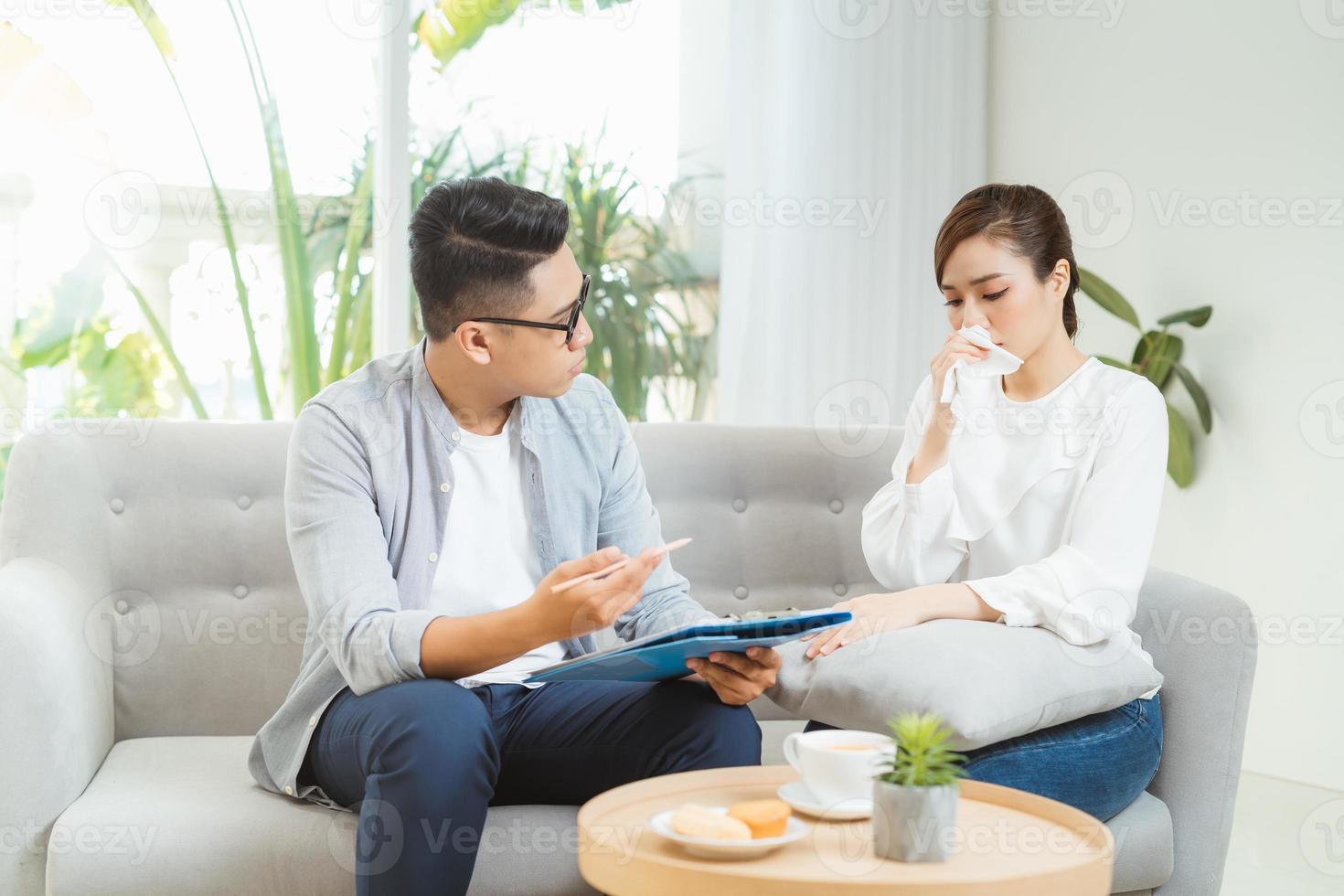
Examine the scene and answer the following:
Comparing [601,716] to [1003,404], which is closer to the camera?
[601,716]

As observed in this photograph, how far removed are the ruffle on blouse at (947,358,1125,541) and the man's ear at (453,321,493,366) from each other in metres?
0.69

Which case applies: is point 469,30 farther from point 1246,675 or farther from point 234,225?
point 1246,675

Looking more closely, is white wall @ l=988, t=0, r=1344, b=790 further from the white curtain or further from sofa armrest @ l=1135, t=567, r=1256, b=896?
sofa armrest @ l=1135, t=567, r=1256, b=896

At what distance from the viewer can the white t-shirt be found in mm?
1658

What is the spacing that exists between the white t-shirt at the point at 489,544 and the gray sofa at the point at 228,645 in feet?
0.74

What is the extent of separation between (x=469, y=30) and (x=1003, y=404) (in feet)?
7.83

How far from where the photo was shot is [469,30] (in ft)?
11.8

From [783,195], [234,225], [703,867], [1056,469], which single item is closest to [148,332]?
[234,225]
